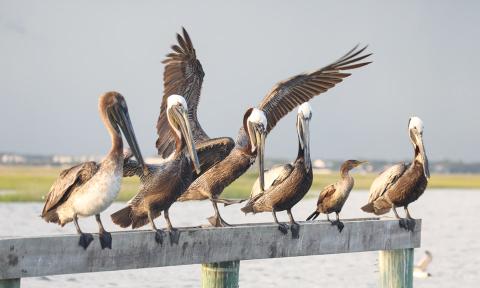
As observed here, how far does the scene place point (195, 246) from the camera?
6316 mm

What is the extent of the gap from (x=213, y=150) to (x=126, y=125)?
184cm

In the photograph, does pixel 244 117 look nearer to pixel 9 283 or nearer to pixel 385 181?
pixel 385 181

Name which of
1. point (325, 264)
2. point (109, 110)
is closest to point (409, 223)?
point (109, 110)

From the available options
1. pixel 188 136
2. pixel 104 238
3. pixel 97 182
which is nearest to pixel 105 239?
pixel 104 238

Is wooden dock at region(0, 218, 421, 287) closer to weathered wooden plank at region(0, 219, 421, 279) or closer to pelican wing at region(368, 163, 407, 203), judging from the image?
weathered wooden plank at region(0, 219, 421, 279)

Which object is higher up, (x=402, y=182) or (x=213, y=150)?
(x=213, y=150)

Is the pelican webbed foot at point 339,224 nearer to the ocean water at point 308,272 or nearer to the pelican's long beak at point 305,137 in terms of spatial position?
the pelican's long beak at point 305,137

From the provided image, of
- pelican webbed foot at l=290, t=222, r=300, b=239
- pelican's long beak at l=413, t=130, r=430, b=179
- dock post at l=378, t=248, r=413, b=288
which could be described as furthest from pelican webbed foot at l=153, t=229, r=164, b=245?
pelican's long beak at l=413, t=130, r=430, b=179

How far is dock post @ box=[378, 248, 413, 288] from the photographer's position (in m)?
8.08

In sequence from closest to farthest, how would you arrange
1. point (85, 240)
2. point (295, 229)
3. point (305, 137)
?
point (85, 240), point (295, 229), point (305, 137)

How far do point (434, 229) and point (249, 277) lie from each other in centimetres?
1391

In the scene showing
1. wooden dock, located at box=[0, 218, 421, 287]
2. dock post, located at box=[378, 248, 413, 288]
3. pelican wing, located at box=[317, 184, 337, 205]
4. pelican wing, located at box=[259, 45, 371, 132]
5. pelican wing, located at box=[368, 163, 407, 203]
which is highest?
pelican wing, located at box=[259, 45, 371, 132]

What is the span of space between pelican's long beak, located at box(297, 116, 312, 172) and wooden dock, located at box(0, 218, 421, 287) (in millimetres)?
626

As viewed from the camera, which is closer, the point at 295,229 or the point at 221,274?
the point at 221,274
